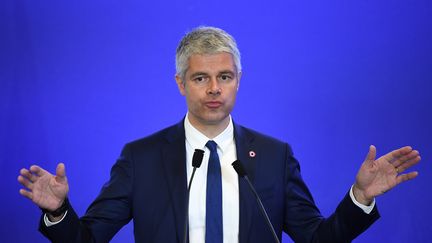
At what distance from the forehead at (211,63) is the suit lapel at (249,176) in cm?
27

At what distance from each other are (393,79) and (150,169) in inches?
60.8

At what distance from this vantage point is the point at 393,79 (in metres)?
3.16

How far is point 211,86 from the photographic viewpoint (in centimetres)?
216

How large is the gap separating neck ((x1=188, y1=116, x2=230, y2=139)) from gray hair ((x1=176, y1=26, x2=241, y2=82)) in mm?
188

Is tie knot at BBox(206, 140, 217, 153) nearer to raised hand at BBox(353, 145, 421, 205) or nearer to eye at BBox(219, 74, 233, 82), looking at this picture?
eye at BBox(219, 74, 233, 82)

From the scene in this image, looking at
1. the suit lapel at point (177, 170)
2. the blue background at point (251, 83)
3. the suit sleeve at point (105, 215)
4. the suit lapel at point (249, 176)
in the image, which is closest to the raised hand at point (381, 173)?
the suit lapel at point (249, 176)

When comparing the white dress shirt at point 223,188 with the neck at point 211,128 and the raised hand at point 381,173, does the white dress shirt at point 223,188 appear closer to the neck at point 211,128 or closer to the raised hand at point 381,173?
the neck at point 211,128

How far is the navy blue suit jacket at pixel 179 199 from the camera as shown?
207 centimetres

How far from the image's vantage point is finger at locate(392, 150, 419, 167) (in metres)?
1.86

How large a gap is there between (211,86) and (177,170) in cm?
33

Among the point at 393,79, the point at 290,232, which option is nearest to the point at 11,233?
the point at 290,232

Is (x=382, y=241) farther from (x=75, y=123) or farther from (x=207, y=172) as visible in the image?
(x=75, y=123)

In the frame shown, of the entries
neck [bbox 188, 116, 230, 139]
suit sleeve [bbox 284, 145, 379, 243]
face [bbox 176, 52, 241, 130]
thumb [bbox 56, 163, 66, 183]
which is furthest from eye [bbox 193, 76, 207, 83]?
thumb [bbox 56, 163, 66, 183]

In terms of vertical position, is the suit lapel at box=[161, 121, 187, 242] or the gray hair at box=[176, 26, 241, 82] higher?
the gray hair at box=[176, 26, 241, 82]
